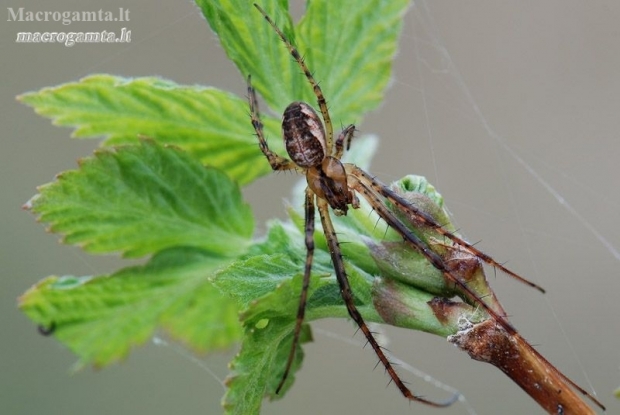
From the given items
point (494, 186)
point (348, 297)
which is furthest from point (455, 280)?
Answer: point (494, 186)

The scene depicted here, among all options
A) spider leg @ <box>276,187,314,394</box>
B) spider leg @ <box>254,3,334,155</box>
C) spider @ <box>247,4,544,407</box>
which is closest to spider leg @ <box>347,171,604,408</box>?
spider @ <box>247,4,544,407</box>

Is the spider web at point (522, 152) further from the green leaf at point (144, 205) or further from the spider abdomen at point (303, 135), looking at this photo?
the green leaf at point (144, 205)

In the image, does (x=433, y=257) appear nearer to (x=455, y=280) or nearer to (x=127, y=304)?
(x=455, y=280)

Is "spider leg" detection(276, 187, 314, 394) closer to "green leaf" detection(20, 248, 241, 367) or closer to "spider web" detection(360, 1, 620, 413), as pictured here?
Result: "green leaf" detection(20, 248, 241, 367)

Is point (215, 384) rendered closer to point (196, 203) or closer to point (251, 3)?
point (196, 203)

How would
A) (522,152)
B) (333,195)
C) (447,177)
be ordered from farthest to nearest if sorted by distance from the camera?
(447,177), (522,152), (333,195)
